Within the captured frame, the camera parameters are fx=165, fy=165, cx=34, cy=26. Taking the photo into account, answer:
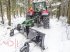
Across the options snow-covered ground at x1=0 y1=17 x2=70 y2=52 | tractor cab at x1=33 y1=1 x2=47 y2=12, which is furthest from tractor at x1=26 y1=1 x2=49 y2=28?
snow-covered ground at x1=0 y1=17 x2=70 y2=52

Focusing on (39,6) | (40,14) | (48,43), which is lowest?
(48,43)

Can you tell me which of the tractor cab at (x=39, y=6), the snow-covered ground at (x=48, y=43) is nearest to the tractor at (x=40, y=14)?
the tractor cab at (x=39, y=6)

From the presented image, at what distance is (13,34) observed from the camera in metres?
12.4

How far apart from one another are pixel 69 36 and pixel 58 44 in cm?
139

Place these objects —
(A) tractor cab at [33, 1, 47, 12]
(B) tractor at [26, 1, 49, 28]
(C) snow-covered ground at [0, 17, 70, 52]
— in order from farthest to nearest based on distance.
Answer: (A) tractor cab at [33, 1, 47, 12]
(B) tractor at [26, 1, 49, 28]
(C) snow-covered ground at [0, 17, 70, 52]

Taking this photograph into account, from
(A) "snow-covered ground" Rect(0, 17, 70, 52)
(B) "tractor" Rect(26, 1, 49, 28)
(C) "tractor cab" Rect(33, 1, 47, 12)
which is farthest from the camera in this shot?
(C) "tractor cab" Rect(33, 1, 47, 12)

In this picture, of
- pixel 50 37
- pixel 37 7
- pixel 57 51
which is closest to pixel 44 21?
pixel 37 7

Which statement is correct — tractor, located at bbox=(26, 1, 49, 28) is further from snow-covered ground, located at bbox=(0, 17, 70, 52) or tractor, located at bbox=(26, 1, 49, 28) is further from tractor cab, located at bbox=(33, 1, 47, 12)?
snow-covered ground, located at bbox=(0, 17, 70, 52)

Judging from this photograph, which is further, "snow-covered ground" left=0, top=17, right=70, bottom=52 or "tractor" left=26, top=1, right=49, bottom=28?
"tractor" left=26, top=1, right=49, bottom=28

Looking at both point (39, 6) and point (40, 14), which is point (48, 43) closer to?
point (40, 14)

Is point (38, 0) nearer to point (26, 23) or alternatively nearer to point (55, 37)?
point (26, 23)

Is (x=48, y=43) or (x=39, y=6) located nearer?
(x=48, y=43)

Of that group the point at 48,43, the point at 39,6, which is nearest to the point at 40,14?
the point at 39,6

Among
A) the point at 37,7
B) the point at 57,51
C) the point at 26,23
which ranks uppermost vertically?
the point at 37,7
